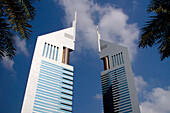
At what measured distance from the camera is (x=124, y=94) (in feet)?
266

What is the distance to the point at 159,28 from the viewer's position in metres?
7.88

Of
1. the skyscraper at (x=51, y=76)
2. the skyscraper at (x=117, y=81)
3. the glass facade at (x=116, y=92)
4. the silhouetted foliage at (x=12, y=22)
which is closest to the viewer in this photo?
the silhouetted foliage at (x=12, y=22)

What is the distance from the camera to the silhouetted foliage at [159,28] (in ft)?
25.3

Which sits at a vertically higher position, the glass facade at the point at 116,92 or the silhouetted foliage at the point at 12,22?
the glass facade at the point at 116,92

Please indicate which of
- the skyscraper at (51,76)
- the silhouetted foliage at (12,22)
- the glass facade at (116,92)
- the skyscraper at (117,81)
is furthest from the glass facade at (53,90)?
the silhouetted foliage at (12,22)

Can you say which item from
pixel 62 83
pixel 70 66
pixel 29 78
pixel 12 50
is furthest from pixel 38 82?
pixel 12 50

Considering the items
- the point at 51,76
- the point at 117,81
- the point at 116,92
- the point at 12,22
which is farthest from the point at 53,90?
the point at 12,22

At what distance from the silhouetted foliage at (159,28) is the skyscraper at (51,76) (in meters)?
60.1

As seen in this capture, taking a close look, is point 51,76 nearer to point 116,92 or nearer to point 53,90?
point 53,90

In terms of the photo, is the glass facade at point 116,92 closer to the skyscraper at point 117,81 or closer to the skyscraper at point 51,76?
the skyscraper at point 117,81

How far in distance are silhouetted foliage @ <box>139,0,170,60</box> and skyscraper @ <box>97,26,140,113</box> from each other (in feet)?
234

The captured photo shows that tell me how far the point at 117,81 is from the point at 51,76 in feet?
115

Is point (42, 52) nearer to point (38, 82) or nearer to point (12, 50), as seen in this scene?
point (38, 82)

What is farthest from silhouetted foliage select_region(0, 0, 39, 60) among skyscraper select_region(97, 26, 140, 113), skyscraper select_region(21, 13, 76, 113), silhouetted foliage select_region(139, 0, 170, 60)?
skyscraper select_region(97, 26, 140, 113)
